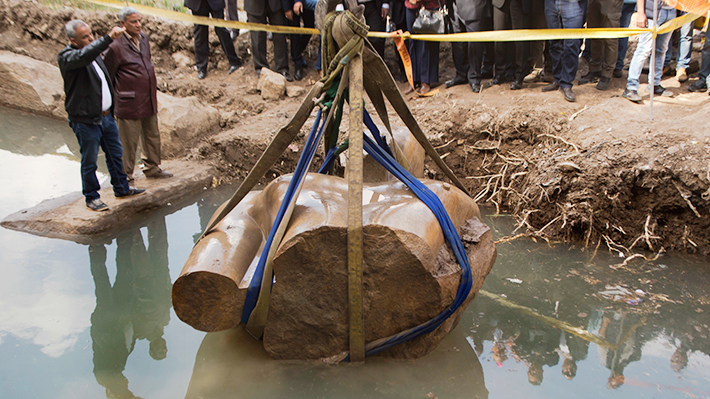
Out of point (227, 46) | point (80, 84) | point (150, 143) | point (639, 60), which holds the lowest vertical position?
point (150, 143)

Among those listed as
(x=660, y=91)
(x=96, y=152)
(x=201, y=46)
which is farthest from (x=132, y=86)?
(x=660, y=91)

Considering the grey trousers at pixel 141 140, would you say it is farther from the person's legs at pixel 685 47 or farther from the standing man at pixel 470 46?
the person's legs at pixel 685 47

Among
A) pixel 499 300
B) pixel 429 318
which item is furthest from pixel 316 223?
pixel 499 300

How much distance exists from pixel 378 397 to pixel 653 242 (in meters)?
2.48

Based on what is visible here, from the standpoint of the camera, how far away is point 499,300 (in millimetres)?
2516

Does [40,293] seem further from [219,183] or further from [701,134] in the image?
[701,134]

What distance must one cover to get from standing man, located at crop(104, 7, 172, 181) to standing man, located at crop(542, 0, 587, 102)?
396cm

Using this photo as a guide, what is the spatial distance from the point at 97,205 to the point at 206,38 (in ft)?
13.0

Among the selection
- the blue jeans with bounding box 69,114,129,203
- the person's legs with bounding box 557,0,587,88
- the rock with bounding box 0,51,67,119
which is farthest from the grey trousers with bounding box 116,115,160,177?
the person's legs with bounding box 557,0,587,88

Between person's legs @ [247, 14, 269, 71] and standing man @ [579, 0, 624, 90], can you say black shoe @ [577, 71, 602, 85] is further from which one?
person's legs @ [247, 14, 269, 71]

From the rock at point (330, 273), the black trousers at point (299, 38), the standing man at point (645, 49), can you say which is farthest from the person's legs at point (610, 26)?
the black trousers at point (299, 38)

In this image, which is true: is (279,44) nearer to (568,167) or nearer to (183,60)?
(183,60)

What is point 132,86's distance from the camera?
3.77 m

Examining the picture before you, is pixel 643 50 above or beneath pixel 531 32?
beneath
